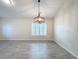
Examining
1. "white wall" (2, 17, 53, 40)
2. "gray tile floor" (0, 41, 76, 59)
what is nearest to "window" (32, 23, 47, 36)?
"white wall" (2, 17, 53, 40)

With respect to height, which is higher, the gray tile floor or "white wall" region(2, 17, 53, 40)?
"white wall" region(2, 17, 53, 40)

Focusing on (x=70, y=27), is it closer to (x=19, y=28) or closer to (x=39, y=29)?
(x=39, y=29)

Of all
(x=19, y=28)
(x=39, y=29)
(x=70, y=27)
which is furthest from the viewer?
(x=39, y=29)

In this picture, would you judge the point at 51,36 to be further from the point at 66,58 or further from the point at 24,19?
the point at 66,58

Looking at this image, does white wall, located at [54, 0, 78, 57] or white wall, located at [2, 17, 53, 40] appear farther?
white wall, located at [2, 17, 53, 40]

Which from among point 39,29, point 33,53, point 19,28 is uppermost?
point 19,28

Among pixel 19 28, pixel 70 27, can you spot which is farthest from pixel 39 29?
pixel 70 27

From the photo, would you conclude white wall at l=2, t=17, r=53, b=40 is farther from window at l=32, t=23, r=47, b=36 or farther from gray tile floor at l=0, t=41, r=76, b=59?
gray tile floor at l=0, t=41, r=76, b=59

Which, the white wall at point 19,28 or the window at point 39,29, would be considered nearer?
the white wall at point 19,28

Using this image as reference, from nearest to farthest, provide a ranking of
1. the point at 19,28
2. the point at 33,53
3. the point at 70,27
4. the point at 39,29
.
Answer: the point at 33,53
the point at 70,27
the point at 19,28
the point at 39,29

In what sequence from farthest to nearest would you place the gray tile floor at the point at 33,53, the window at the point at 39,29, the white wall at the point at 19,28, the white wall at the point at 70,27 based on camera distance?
the window at the point at 39,29 → the white wall at the point at 19,28 → the white wall at the point at 70,27 → the gray tile floor at the point at 33,53

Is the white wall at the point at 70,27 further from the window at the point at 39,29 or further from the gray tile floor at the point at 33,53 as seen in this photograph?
the window at the point at 39,29

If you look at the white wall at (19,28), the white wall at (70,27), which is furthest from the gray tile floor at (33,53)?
the white wall at (19,28)

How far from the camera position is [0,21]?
11.0m
